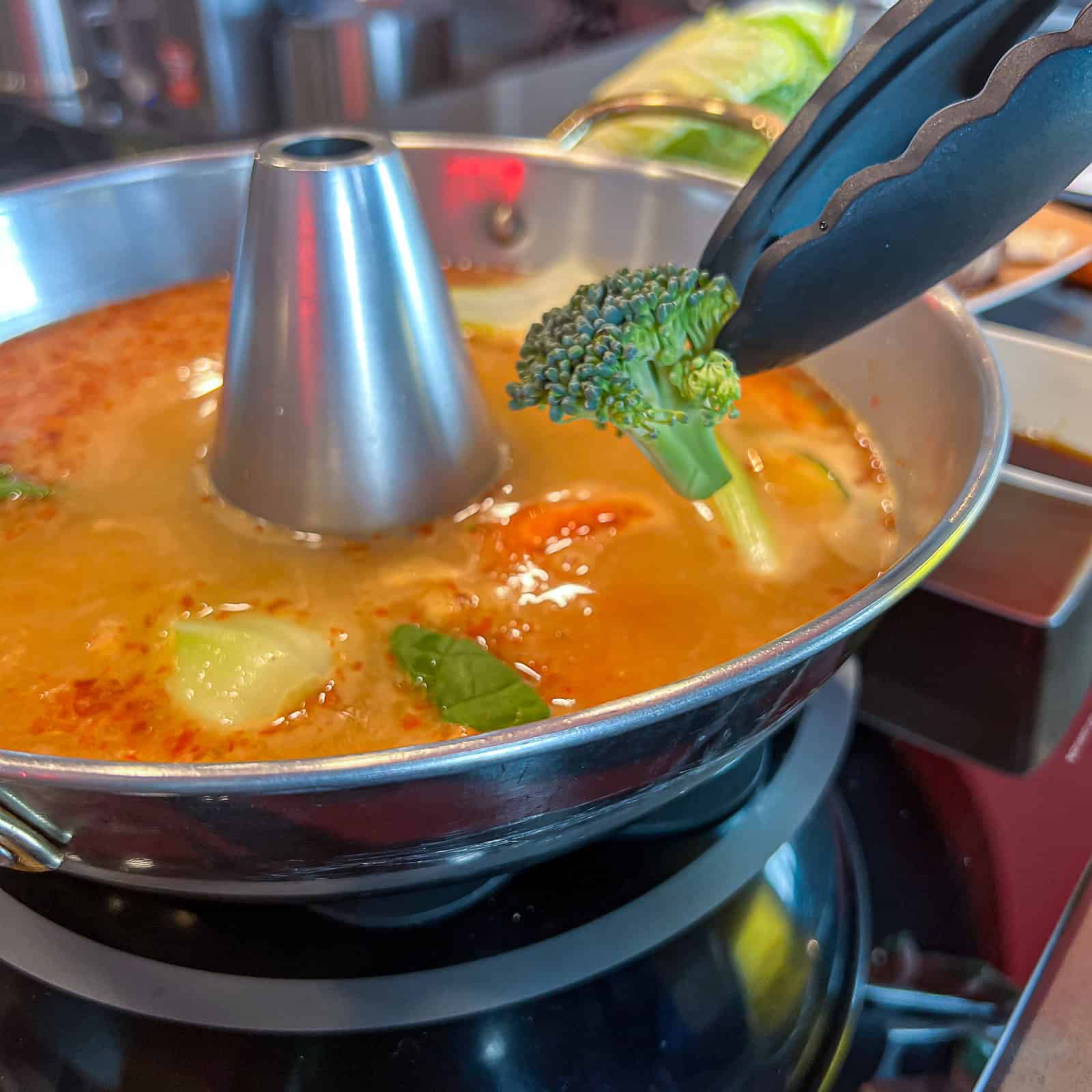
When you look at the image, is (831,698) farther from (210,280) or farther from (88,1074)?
(210,280)

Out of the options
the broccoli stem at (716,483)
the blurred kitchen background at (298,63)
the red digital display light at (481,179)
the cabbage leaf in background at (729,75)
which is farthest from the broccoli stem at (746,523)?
the blurred kitchen background at (298,63)

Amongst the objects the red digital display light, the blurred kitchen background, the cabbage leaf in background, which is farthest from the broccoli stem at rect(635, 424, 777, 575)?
the blurred kitchen background

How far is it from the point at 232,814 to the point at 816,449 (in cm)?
76

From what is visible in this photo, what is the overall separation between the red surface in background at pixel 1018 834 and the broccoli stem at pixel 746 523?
0.24 metres

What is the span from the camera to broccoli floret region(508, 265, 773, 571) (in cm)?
78

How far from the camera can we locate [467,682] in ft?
2.43

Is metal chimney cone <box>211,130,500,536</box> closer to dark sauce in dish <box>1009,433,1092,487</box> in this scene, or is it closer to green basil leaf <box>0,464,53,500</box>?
green basil leaf <box>0,464,53,500</box>

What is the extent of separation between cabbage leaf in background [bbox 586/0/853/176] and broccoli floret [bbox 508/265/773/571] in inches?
45.6

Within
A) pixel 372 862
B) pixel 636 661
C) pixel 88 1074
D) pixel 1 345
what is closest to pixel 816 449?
pixel 636 661

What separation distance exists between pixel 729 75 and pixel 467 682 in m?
1.74

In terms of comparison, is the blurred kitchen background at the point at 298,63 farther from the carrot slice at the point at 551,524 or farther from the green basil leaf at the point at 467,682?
the green basil leaf at the point at 467,682

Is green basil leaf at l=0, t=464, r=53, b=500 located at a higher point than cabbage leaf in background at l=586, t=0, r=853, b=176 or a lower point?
lower

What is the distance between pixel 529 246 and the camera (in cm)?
144

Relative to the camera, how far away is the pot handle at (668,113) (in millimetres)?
1284
